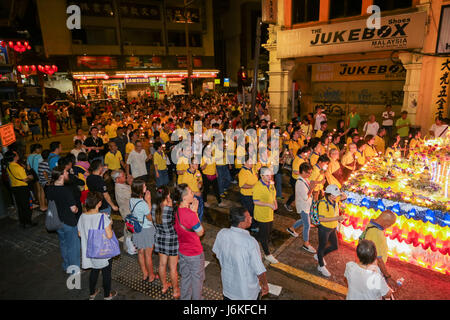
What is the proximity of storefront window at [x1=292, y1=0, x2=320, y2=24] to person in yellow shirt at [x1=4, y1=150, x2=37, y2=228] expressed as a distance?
48.7ft

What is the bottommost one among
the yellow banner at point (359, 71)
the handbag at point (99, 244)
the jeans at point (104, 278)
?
the jeans at point (104, 278)

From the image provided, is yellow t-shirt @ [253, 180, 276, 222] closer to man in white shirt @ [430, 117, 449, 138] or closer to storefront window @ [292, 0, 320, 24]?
man in white shirt @ [430, 117, 449, 138]

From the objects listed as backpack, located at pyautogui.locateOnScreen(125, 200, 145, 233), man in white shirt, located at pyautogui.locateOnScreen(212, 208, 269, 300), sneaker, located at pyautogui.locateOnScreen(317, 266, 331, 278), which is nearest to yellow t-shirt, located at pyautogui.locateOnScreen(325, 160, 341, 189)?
sneaker, located at pyautogui.locateOnScreen(317, 266, 331, 278)

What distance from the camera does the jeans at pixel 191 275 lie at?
418cm

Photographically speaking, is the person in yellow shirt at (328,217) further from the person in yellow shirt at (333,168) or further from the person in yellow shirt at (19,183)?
the person in yellow shirt at (19,183)

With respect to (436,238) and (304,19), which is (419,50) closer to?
(304,19)

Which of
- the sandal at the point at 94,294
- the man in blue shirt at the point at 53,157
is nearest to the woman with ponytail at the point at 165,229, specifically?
the sandal at the point at 94,294

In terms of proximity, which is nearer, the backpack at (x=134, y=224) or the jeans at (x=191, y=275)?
the jeans at (x=191, y=275)

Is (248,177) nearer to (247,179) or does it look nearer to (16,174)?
(247,179)

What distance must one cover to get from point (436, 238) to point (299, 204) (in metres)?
2.42

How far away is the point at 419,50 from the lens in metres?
11.7

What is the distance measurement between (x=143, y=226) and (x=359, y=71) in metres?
16.2

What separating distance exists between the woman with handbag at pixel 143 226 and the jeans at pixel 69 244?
141cm

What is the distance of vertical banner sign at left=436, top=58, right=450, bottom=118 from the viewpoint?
37.1 feet
